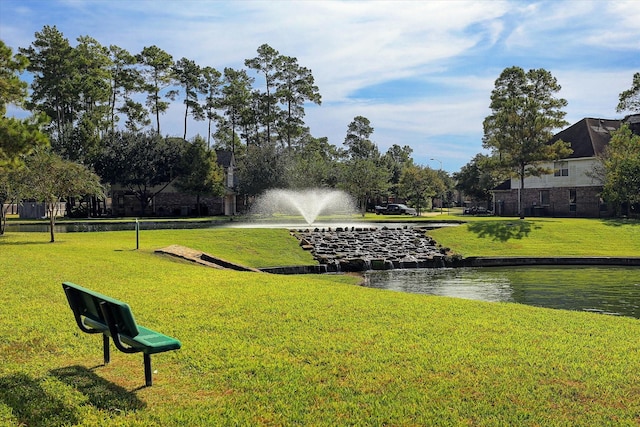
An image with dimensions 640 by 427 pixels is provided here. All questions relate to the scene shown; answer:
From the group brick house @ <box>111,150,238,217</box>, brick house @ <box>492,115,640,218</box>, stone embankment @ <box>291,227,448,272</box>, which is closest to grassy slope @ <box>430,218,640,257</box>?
stone embankment @ <box>291,227,448,272</box>

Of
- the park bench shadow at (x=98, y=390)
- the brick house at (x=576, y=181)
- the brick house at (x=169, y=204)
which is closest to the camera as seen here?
the park bench shadow at (x=98, y=390)

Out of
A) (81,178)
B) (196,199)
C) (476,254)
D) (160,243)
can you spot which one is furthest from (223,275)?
(196,199)

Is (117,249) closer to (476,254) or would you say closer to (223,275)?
(223,275)

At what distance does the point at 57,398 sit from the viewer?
551 centimetres

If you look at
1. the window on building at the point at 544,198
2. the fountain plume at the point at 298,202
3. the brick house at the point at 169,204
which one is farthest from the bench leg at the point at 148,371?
the brick house at the point at 169,204

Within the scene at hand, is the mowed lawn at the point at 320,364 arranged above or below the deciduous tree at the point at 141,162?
below

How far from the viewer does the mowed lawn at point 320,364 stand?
5145 millimetres

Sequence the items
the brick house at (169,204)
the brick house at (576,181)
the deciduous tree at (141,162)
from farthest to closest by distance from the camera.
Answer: the brick house at (169,204), the deciduous tree at (141,162), the brick house at (576,181)

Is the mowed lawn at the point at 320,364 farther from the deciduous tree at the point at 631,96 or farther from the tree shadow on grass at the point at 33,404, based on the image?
the deciduous tree at the point at 631,96

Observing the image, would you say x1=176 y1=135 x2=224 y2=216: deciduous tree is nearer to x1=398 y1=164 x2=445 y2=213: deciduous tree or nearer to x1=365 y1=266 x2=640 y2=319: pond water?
x1=398 y1=164 x2=445 y2=213: deciduous tree

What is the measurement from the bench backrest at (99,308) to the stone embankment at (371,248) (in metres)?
17.5

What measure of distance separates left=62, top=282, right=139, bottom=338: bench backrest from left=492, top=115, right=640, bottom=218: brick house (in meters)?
48.6

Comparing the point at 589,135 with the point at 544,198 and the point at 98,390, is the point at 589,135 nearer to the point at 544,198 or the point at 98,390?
the point at 544,198

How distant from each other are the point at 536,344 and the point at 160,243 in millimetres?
20252
